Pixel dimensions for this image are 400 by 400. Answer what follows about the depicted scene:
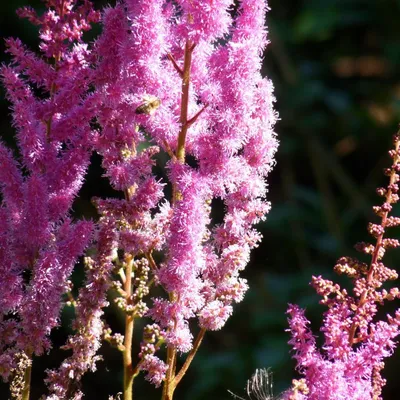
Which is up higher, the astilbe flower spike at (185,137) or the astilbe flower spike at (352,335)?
the astilbe flower spike at (185,137)

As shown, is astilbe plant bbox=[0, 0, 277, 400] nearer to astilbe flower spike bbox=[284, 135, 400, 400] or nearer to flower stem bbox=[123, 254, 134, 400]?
flower stem bbox=[123, 254, 134, 400]

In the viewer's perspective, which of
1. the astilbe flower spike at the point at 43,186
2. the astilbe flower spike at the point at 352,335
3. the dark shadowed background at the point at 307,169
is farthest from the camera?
the dark shadowed background at the point at 307,169

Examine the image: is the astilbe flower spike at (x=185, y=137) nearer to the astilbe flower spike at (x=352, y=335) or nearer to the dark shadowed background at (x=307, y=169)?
the astilbe flower spike at (x=352, y=335)

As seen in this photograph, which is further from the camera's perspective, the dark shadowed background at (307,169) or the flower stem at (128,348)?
the dark shadowed background at (307,169)

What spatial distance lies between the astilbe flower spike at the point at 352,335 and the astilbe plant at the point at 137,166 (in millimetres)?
143

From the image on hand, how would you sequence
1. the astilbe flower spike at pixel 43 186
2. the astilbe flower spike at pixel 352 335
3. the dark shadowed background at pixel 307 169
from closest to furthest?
the astilbe flower spike at pixel 352 335 → the astilbe flower spike at pixel 43 186 → the dark shadowed background at pixel 307 169

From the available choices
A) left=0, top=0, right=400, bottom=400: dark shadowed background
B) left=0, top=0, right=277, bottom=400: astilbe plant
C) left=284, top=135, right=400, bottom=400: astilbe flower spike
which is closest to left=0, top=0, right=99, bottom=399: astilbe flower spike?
left=0, top=0, right=277, bottom=400: astilbe plant

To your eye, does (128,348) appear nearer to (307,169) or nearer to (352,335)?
(352,335)

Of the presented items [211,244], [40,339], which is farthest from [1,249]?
[211,244]

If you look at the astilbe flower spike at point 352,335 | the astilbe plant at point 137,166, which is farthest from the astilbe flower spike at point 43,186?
the astilbe flower spike at point 352,335

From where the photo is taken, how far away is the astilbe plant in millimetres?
983

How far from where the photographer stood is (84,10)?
1.07 m

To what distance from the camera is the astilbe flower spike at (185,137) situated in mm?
979

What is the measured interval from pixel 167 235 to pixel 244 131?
15 centimetres
